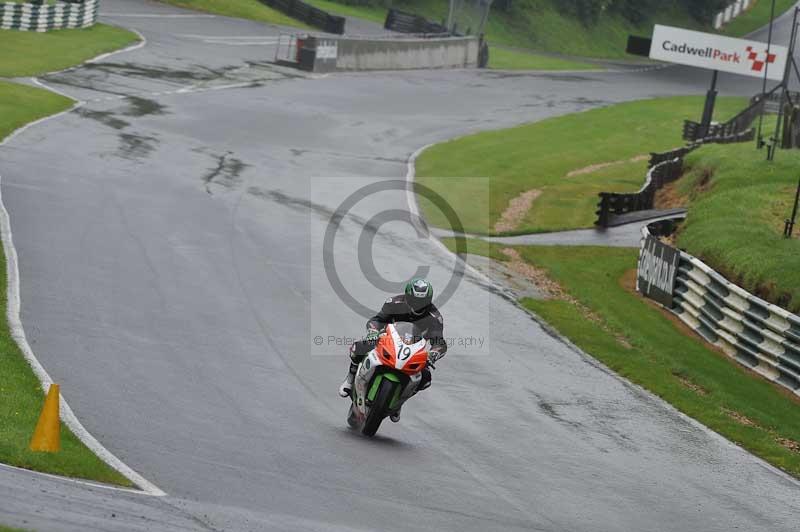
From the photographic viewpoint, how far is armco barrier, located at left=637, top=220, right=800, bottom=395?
73.6 feet

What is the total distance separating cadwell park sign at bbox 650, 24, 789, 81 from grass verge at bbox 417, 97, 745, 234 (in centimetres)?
391

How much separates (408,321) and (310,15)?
6224 centimetres

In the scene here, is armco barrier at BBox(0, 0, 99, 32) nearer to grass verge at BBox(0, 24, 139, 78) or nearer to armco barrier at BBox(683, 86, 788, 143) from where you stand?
grass verge at BBox(0, 24, 139, 78)

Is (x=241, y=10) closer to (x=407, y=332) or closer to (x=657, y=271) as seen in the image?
(x=657, y=271)

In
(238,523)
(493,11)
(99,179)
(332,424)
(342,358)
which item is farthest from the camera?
(493,11)

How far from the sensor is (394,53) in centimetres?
6462

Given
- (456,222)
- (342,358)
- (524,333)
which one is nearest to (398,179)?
(456,222)

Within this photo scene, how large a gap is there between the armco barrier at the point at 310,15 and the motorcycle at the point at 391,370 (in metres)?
58.7

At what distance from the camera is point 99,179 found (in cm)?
2934

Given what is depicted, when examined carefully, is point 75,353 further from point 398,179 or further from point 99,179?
point 398,179

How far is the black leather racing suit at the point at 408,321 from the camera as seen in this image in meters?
14.6

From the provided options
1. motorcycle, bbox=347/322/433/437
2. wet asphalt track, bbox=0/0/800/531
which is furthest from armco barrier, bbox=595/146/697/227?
motorcycle, bbox=347/322/433/437

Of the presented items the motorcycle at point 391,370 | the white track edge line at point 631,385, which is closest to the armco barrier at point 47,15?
the white track edge line at point 631,385

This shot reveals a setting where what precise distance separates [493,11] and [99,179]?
73235mm
